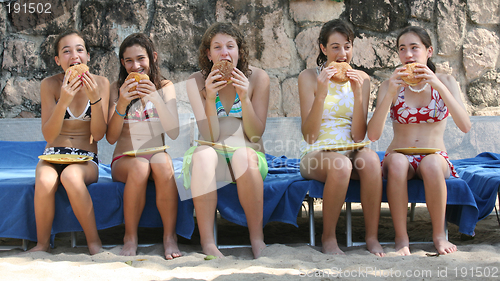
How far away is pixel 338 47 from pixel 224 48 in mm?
757

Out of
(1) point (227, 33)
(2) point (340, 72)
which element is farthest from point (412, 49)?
(1) point (227, 33)

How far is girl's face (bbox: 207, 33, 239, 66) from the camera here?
104 inches

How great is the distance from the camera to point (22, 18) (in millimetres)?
4035

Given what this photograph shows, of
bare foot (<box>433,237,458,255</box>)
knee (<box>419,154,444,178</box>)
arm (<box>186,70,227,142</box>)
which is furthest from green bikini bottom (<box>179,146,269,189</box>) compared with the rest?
bare foot (<box>433,237,458,255</box>)

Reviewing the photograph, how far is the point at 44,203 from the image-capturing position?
7.72 feet

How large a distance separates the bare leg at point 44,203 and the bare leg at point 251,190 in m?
1.08

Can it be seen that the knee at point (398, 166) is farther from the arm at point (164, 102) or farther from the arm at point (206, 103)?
the arm at point (164, 102)

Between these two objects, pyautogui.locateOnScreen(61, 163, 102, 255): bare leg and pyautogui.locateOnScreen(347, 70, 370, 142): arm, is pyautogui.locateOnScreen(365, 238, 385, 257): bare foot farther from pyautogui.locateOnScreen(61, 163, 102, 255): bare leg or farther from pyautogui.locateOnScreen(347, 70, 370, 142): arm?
pyautogui.locateOnScreen(61, 163, 102, 255): bare leg

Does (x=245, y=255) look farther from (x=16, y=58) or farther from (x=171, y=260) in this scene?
(x=16, y=58)

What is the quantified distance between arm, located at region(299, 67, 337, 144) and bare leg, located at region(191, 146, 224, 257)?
670mm

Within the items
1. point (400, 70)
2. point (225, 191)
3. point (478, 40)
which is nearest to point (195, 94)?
point (225, 191)

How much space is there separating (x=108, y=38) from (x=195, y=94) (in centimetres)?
179

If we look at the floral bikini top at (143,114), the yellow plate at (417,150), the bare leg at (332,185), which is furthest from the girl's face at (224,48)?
the yellow plate at (417,150)

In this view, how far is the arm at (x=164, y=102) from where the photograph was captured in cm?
255
